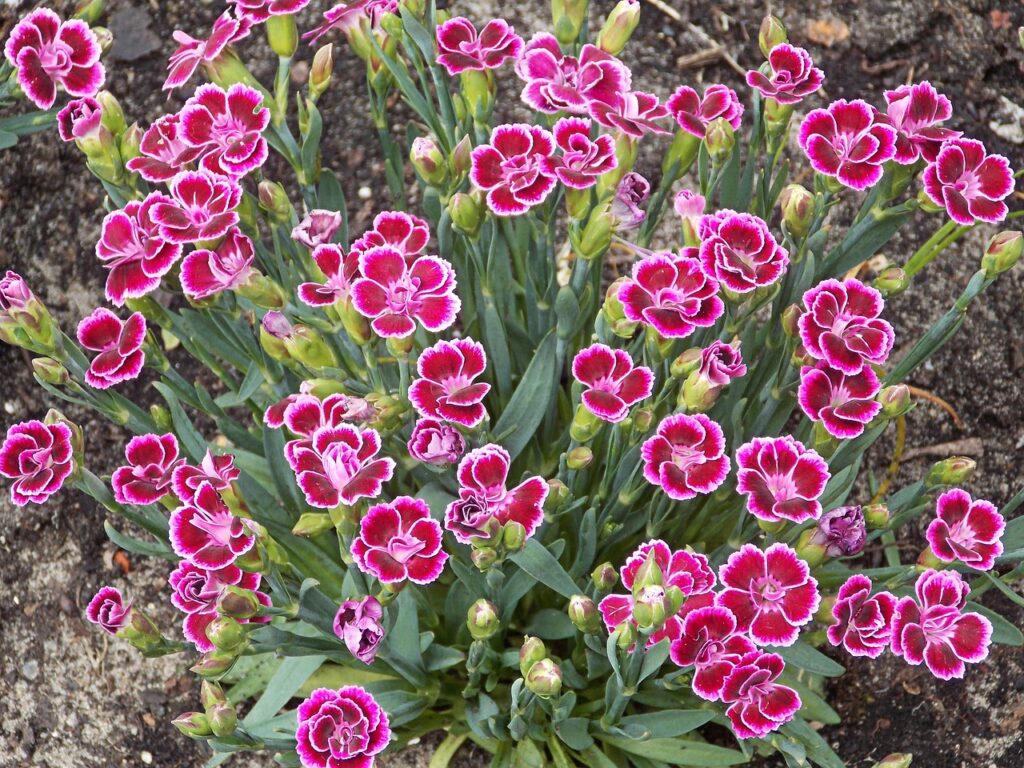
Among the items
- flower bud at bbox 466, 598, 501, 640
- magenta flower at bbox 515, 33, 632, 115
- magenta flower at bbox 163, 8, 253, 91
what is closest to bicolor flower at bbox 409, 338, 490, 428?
flower bud at bbox 466, 598, 501, 640

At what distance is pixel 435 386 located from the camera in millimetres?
1428

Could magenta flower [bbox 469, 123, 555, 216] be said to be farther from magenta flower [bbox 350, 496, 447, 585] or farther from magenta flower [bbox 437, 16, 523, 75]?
magenta flower [bbox 350, 496, 447, 585]

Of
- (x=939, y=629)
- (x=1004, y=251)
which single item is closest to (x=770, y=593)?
(x=939, y=629)

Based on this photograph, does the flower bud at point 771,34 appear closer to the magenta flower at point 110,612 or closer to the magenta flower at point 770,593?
the magenta flower at point 770,593

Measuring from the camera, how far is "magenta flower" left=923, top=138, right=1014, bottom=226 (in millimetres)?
1517

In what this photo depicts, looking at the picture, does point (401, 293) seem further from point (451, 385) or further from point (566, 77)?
point (566, 77)

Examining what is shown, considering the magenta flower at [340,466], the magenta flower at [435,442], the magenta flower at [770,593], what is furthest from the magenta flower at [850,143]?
the magenta flower at [340,466]

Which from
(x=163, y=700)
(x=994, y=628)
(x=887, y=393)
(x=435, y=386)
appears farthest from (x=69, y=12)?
(x=994, y=628)

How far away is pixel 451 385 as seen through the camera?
1.46 meters

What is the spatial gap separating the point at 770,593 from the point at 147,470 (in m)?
0.84

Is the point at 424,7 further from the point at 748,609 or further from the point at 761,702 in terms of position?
the point at 761,702

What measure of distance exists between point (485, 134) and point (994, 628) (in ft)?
3.58

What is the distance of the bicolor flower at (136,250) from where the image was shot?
4.81 feet

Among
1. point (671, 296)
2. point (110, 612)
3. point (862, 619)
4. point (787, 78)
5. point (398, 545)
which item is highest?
point (787, 78)
